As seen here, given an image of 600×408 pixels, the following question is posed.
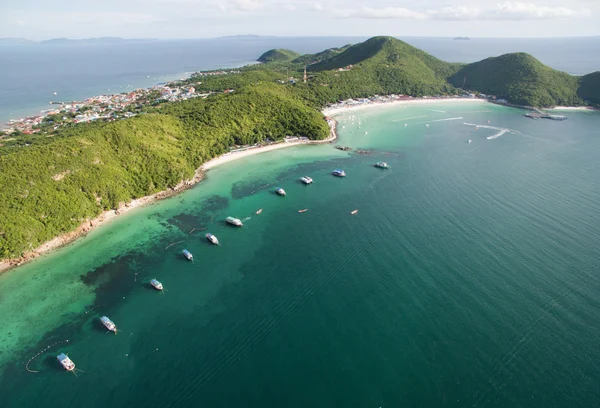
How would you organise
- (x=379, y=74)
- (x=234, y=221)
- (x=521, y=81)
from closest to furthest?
(x=234, y=221)
(x=521, y=81)
(x=379, y=74)

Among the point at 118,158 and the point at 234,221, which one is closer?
the point at 234,221

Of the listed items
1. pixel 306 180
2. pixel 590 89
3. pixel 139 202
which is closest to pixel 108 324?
pixel 139 202

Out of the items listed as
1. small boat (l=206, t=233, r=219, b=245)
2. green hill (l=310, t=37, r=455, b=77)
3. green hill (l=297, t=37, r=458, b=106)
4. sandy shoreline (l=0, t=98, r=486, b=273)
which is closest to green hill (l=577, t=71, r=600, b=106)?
green hill (l=297, t=37, r=458, b=106)

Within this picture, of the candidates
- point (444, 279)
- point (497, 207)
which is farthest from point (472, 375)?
point (497, 207)

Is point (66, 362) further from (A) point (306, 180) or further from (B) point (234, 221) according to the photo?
(A) point (306, 180)

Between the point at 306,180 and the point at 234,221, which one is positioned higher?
the point at 306,180

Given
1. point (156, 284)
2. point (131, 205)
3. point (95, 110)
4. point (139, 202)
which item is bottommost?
point (156, 284)

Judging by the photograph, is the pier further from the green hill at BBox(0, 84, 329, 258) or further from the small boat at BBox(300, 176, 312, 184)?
the small boat at BBox(300, 176, 312, 184)

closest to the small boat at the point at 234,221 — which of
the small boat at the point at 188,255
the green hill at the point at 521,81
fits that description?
the small boat at the point at 188,255
